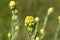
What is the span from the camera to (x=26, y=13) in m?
3.79

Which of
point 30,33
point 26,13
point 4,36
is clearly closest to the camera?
point 30,33

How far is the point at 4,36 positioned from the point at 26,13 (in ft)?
3.41

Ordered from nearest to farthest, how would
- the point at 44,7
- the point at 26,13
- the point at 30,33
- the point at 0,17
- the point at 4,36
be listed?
the point at 30,33
the point at 4,36
the point at 0,17
the point at 26,13
the point at 44,7

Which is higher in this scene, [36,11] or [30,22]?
[30,22]

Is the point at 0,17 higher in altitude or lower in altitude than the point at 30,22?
lower

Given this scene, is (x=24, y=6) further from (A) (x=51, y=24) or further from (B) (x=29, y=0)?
(A) (x=51, y=24)

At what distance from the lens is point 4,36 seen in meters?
2.81

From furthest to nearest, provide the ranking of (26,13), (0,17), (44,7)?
1. (44,7)
2. (26,13)
3. (0,17)

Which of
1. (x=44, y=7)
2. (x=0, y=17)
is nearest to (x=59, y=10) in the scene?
(x=44, y=7)

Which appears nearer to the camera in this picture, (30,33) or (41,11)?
(30,33)

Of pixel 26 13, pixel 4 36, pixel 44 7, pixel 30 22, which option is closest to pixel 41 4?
pixel 44 7

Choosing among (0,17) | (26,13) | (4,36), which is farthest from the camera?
(26,13)

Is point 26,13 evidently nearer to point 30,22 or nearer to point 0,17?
point 0,17

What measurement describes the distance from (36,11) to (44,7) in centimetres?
21
